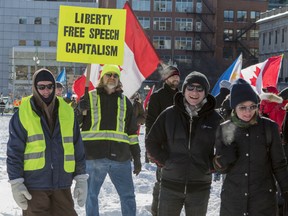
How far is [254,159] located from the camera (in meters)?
4.49

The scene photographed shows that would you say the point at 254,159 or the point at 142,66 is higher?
the point at 142,66

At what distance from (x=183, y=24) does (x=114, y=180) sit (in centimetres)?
7492

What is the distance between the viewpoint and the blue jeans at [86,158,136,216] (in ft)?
20.2

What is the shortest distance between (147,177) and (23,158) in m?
6.09

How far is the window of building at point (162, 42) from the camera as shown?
80.2 m

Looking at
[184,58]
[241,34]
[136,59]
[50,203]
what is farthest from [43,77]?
[241,34]

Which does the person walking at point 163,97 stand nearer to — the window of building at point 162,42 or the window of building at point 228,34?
the window of building at point 162,42

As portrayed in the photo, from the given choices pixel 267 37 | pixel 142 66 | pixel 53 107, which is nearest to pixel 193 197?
pixel 53 107

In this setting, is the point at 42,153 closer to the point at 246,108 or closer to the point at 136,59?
the point at 246,108

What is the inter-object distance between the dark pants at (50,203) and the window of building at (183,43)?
7484 centimetres

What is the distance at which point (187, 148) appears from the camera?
4895 millimetres

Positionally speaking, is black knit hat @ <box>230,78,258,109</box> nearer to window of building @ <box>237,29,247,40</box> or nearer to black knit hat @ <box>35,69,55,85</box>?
black knit hat @ <box>35,69,55,85</box>

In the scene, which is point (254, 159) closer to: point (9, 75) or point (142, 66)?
point (142, 66)

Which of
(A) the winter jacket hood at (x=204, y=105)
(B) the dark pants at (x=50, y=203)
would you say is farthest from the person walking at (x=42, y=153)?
(A) the winter jacket hood at (x=204, y=105)
